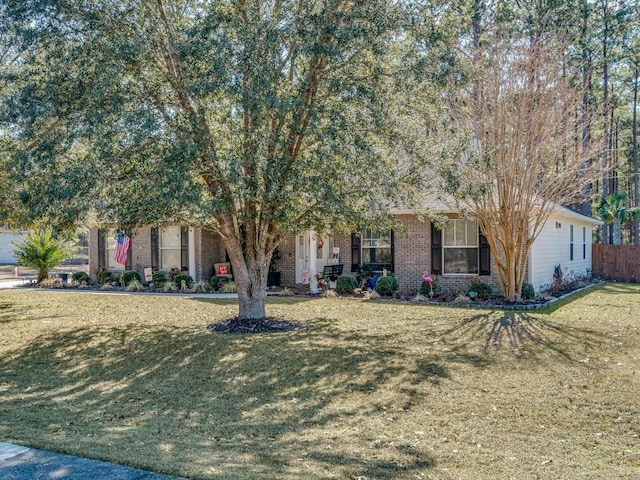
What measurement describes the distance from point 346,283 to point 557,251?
7930 millimetres

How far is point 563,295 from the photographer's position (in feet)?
54.5

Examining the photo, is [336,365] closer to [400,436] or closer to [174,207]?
[400,436]

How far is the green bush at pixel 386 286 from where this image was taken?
15.8 m

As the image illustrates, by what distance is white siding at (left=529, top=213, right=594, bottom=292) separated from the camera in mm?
16391

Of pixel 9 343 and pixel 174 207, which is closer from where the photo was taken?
pixel 174 207

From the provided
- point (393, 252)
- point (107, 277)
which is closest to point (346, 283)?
point (393, 252)

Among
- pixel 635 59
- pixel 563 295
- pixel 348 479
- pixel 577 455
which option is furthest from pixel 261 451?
pixel 635 59

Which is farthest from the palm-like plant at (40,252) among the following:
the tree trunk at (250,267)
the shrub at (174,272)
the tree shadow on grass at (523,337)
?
the tree shadow on grass at (523,337)

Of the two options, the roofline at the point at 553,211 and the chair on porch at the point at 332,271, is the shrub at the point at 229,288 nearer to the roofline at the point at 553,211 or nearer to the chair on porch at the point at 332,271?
the chair on porch at the point at 332,271

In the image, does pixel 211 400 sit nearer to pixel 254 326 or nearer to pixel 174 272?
pixel 254 326

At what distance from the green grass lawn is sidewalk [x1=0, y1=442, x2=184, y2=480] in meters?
0.15

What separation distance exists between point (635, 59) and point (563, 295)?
67.1ft

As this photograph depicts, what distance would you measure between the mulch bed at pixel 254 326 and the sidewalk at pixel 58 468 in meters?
6.12

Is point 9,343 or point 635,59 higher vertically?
point 635,59
